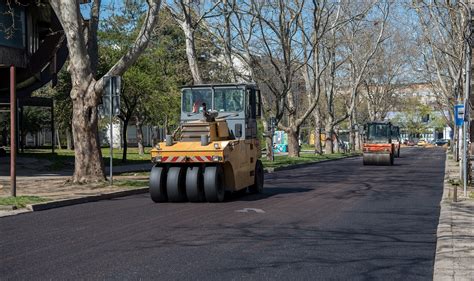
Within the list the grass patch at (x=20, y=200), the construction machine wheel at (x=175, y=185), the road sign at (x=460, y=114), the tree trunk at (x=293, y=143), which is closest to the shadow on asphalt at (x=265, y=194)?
the construction machine wheel at (x=175, y=185)

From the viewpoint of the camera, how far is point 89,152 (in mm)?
20438

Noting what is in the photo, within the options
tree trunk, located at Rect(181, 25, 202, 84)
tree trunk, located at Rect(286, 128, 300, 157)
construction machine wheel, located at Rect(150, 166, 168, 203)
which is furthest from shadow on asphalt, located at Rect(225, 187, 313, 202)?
tree trunk, located at Rect(286, 128, 300, 157)

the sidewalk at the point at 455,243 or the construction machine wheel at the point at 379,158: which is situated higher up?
the construction machine wheel at the point at 379,158

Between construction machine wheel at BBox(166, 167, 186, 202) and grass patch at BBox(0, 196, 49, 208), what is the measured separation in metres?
3.04

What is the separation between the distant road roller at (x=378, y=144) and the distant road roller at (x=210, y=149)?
20315 mm

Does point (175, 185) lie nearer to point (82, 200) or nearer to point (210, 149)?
point (210, 149)

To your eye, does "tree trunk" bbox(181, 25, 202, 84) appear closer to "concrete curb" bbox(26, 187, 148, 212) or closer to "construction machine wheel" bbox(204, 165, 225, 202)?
"concrete curb" bbox(26, 187, 148, 212)

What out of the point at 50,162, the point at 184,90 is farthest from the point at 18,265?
the point at 50,162

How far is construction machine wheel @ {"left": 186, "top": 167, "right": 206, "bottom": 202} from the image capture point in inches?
643

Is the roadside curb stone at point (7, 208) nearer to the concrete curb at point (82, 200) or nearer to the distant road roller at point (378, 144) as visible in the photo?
the concrete curb at point (82, 200)

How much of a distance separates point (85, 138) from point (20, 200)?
4.94 meters

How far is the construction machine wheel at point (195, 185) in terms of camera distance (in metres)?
16.3

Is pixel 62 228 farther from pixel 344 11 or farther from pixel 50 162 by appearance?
pixel 344 11

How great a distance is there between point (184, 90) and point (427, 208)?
738 centimetres
